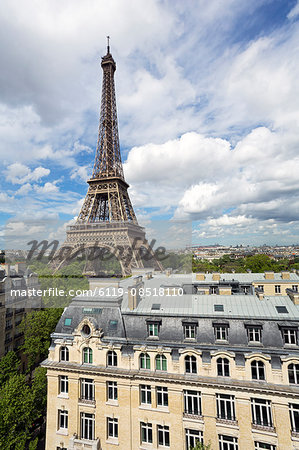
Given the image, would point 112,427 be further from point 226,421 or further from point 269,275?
point 269,275

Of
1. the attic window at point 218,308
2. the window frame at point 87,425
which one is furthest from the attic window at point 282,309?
the window frame at point 87,425

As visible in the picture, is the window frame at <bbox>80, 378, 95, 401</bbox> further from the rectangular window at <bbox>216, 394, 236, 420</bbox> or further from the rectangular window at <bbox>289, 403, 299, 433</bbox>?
the rectangular window at <bbox>289, 403, 299, 433</bbox>

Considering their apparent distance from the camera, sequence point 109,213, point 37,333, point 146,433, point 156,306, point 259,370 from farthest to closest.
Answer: point 109,213 < point 37,333 < point 156,306 < point 146,433 < point 259,370

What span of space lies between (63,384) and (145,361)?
7055 mm

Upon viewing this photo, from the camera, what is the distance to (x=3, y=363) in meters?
23.8

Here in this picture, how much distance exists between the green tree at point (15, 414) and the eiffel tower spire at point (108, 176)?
4709 cm

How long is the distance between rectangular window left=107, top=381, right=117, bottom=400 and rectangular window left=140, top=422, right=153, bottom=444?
101 inches

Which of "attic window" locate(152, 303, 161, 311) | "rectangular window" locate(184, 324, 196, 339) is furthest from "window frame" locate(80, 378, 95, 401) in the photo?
"rectangular window" locate(184, 324, 196, 339)

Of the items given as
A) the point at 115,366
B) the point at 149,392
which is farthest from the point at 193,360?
the point at 115,366

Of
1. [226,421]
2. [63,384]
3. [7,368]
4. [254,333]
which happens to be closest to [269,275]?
[254,333]

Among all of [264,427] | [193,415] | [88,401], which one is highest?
[88,401]

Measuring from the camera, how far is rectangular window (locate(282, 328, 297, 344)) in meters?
15.2

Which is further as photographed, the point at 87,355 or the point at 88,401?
the point at 87,355

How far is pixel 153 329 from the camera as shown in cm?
1748
